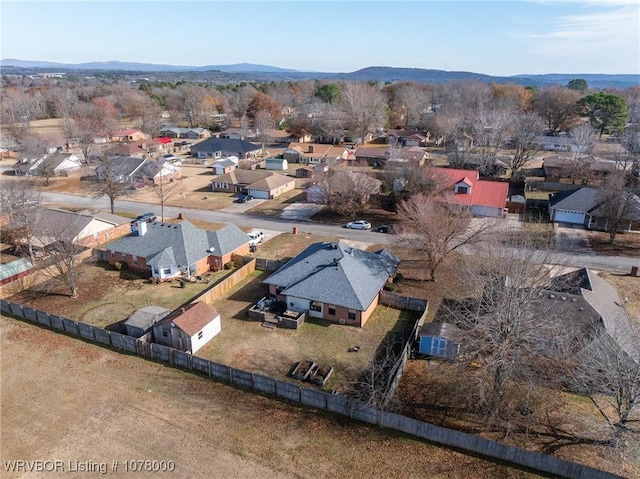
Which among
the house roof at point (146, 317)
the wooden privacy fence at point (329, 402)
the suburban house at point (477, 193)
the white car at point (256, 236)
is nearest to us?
the wooden privacy fence at point (329, 402)

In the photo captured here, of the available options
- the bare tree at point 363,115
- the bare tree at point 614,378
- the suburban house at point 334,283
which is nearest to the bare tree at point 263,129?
the bare tree at point 363,115

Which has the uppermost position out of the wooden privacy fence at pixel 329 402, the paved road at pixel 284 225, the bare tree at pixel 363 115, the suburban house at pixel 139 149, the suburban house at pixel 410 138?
the bare tree at pixel 363 115

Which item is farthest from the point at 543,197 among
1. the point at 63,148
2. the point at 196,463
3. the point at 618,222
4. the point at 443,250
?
the point at 63,148

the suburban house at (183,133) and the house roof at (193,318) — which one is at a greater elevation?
the suburban house at (183,133)

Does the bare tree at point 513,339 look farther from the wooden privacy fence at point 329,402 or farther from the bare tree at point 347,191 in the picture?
the bare tree at point 347,191

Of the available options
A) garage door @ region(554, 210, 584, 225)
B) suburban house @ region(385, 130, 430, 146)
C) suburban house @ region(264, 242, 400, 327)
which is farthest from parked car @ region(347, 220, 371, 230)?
suburban house @ region(385, 130, 430, 146)

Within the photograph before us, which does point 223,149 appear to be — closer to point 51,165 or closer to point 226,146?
point 226,146

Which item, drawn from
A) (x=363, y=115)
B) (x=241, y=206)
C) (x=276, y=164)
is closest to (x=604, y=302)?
(x=241, y=206)

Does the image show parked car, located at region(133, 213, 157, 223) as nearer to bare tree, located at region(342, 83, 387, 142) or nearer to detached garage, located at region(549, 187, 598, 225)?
detached garage, located at region(549, 187, 598, 225)
